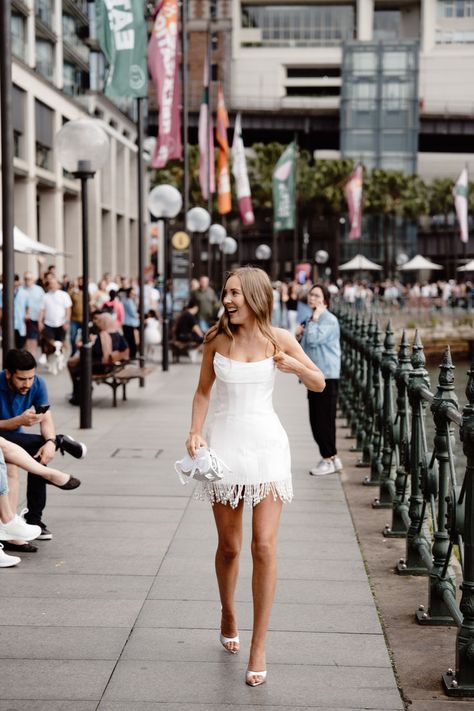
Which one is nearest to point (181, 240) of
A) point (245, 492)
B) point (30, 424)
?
point (30, 424)

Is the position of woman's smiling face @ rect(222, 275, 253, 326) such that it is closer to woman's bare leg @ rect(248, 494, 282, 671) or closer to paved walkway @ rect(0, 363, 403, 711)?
woman's bare leg @ rect(248, 494, 282, 671)

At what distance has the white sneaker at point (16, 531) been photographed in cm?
679

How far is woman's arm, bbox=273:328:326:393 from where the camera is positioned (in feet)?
15.5

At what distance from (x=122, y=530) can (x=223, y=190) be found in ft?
99.3

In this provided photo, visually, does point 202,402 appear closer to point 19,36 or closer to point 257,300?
point 257,300

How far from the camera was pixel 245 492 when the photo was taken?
15.4 feet

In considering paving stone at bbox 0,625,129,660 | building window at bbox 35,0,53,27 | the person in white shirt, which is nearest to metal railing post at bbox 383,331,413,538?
paving stone at bbox 0,625,129,660

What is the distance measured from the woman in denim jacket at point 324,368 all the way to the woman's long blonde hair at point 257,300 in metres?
5.28

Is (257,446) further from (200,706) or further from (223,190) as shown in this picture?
(223,190)

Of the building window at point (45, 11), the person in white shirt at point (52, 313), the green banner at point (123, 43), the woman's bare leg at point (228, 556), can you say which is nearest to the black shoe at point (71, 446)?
the woman's bare leg at point (228, 556)

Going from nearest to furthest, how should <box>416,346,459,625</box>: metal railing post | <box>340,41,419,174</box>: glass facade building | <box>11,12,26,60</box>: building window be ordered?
<box>416,346,459,625</box>: metal railing post → <box>11,12,26,60</box>: building window → <box>340,41,419,174</box>: glass facade building

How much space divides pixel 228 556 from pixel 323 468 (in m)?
5.18

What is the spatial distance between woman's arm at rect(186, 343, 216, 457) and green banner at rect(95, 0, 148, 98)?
12.7 meters

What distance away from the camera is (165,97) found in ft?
75.7
